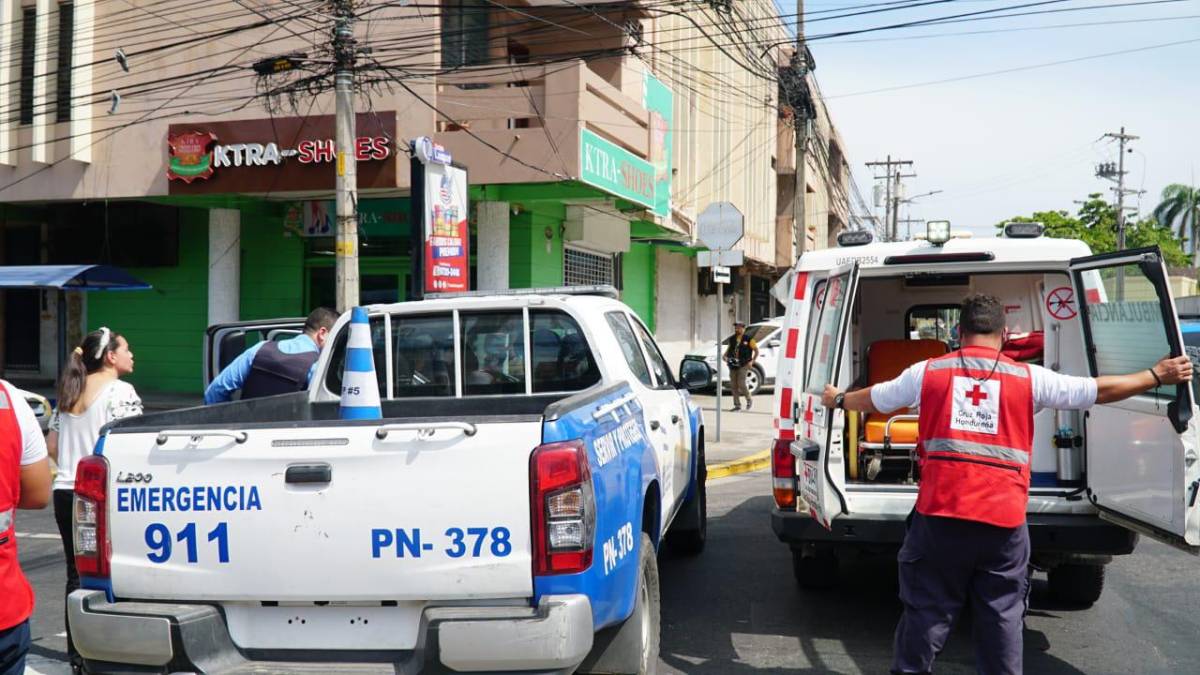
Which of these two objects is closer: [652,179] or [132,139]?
[132,139]

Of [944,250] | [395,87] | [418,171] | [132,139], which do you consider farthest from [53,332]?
[944,250]

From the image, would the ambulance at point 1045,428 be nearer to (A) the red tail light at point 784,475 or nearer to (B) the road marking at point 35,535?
(A) the red tail light at point 784,475

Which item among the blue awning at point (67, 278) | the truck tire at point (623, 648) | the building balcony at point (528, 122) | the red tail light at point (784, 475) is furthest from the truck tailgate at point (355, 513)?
the blue awning at point (67, 278)

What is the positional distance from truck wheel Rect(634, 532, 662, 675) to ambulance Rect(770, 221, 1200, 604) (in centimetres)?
108

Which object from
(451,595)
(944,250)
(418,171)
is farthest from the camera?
(418,171)

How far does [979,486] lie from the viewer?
4078mm

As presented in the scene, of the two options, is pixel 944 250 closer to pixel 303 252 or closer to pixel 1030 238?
pixel 1030 238

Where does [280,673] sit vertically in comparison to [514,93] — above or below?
below

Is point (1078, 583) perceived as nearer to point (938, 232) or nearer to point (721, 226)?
point (938, 232)

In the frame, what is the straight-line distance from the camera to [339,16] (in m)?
13.2

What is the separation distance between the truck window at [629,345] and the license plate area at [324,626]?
2.60 m

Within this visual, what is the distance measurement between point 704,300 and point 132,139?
1780 cm

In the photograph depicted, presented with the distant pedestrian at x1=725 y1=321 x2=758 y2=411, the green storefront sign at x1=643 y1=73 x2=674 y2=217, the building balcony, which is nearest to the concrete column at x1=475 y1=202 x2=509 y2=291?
the building balcony

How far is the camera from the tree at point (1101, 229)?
56.2m
